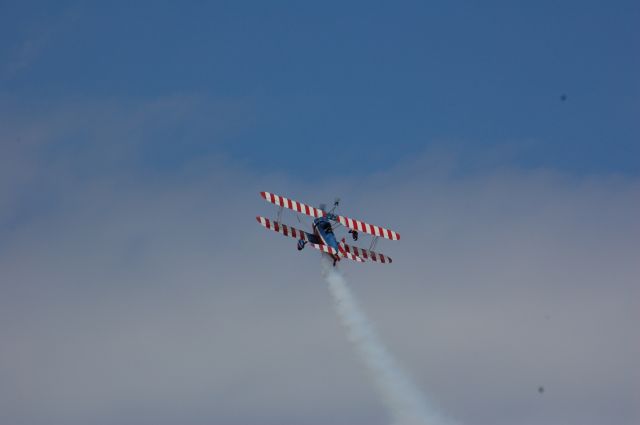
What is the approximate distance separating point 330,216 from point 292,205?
165 inches

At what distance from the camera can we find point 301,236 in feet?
536

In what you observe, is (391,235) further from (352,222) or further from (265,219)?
(265,219)

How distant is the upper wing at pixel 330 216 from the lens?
163625 mm

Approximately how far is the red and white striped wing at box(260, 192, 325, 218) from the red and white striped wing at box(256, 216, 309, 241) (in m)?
2.26

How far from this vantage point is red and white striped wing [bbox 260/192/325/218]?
163m

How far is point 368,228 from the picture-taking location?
169m

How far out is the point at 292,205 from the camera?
6481 inches

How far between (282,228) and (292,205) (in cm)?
337

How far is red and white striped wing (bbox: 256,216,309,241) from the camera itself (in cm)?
16125

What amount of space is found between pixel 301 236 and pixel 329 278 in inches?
213

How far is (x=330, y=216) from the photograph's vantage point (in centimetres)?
16575

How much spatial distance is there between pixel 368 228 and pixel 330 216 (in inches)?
202

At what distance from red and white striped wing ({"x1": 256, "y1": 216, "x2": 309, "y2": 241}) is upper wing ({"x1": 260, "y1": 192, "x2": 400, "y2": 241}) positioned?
89.9 inches

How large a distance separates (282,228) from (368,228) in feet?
35.7
